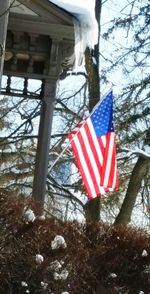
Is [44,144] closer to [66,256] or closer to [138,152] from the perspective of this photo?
[66,256]

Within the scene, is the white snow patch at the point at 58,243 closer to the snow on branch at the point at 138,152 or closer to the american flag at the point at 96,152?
the american flag at the point at 96,152

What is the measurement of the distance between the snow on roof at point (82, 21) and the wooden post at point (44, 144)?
897mm

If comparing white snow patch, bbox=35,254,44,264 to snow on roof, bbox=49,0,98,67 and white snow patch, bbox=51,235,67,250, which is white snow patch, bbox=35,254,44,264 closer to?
white snow patch, bbox=51,235,67,250

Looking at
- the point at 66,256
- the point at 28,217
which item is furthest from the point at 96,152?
the point at 28,217

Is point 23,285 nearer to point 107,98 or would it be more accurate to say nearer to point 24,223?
point 24,223

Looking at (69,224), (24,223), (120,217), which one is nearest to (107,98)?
(69,224)

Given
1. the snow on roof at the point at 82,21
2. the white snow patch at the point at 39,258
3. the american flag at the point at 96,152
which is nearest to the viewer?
the white snow patch at the point at 39,258

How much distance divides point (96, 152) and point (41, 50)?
1740 millimetres

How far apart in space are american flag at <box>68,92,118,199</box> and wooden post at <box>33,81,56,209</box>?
17.1 inches

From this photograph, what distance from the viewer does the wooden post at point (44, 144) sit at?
29.4 ft

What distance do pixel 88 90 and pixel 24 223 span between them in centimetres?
1113

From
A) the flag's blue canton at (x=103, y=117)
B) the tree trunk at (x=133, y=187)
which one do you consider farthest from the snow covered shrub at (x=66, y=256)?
the tree trunk at (x=133, y=187)

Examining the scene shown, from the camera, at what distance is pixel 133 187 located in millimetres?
16062

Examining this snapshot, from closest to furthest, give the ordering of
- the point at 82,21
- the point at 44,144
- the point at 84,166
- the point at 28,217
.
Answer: the point at 28,217
the point at 82,21
the point at 84,166
the point at 44,144
